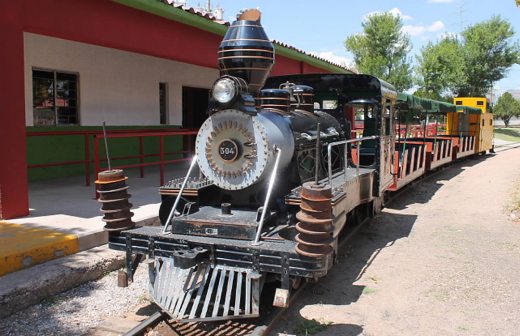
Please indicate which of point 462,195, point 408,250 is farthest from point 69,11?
point 462,195

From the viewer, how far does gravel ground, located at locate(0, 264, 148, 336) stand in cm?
411

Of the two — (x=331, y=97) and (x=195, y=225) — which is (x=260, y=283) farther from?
(x=331, y=97)

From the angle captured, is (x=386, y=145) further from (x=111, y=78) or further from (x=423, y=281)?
(x=111, y=78)

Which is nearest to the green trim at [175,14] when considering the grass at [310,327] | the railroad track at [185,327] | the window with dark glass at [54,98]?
the window with dark glass at [54,98]

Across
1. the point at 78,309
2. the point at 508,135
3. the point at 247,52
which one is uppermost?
the point at 247,52

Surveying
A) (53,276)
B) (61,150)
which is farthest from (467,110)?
(53,276)

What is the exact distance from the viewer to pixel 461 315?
4465mm

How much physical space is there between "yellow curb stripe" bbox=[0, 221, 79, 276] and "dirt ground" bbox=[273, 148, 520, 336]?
251cm

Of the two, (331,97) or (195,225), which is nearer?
(195,225)

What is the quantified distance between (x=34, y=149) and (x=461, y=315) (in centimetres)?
811

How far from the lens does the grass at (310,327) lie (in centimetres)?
407

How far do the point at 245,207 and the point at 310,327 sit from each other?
1.37 meters

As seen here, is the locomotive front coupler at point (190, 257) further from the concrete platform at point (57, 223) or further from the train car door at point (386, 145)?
the train car door at point (386, 145)

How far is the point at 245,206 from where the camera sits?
496cm
